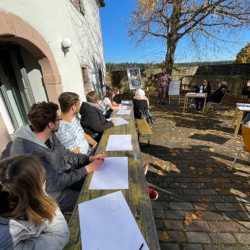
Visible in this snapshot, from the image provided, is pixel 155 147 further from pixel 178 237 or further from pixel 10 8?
pixel 10 8

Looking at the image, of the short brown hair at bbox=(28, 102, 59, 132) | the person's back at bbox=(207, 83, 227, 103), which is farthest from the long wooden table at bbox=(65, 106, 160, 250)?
the person's back at bbox=(207, 83, 227, 103)

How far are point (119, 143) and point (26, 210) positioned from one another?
1437 millimetres

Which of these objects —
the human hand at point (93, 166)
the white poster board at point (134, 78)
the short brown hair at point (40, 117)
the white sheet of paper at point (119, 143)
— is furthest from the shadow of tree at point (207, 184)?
the white poster board at point (134, 78)

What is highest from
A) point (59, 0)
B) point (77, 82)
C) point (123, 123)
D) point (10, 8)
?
point (59, 0)

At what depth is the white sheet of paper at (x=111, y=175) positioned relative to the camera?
1.42 meters

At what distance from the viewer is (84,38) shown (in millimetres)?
5883

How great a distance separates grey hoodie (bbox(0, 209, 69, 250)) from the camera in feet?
2.57

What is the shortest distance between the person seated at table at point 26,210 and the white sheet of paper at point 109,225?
138mm

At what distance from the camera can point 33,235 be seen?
0.88 metres

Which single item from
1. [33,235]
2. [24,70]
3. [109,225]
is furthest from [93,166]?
[24,70]

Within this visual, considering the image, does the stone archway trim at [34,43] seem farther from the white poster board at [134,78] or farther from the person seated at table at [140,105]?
the white poster board at [134,78]

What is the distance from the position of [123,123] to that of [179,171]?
1254mm

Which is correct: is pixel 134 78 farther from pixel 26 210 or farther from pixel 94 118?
pixel 26 210

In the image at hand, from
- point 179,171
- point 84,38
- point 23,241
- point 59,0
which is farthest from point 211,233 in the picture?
point 84,38
